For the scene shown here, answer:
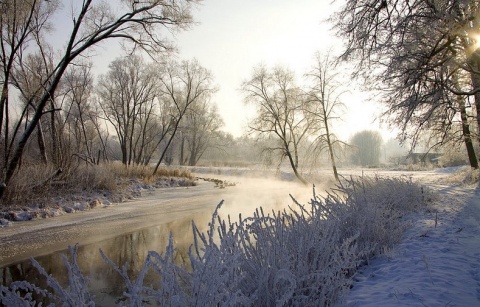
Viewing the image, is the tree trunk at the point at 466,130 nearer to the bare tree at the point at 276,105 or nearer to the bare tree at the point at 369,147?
the bare tree at the point at 276,105

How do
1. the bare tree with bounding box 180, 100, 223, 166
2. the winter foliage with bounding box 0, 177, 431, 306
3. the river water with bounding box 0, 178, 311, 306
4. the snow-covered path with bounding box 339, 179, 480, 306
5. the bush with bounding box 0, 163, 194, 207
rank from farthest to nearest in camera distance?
the bare tree with bounding box 180, 100, 223, 166 → the bush with bounding box 0, 163, 194, 207 → the river water with bounding box 0, 178, 311, 306 → the snow-covered path with bounding box 339, 179, 480, 306 → the winter foliage with bounding box 0, 177, 431, 306

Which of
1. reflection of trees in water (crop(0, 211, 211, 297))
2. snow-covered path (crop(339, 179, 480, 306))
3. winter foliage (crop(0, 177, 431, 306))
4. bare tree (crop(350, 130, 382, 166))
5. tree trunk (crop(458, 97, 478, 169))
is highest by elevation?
bare tree (crop(350, 130, 382, 166))

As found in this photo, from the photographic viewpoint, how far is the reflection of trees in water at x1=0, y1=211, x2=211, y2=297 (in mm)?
4852

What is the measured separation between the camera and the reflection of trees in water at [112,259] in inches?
191

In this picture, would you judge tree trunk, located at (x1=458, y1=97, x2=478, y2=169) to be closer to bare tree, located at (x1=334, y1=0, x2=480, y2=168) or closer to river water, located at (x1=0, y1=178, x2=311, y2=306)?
bare tree, located at (x1=334, y1=0, x2=480, y2=168)

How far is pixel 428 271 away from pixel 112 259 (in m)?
5.24

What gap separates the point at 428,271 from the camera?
3.82m

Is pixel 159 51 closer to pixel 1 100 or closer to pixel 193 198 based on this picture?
pixel 1 100

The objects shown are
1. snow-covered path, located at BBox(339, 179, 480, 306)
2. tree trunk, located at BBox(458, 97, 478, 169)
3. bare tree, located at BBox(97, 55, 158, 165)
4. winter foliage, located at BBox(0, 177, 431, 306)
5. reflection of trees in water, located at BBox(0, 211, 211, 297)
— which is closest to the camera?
winter foliage, located at BBox(0, 177, 431, 306)

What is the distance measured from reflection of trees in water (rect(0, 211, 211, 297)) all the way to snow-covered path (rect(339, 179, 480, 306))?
7.81ft

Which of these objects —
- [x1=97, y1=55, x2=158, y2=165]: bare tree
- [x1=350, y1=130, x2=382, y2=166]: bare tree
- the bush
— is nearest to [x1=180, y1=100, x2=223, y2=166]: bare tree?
[x1=97, y1=55, x2=158, y2=165]: bare tree

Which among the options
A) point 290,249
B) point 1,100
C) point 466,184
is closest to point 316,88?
point 466,184

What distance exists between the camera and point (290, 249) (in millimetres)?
3754

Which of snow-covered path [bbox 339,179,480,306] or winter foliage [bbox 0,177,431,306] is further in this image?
snow-covered path [bbox 339,179,480,306]
